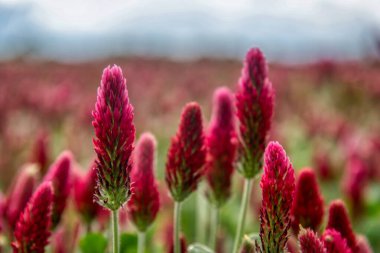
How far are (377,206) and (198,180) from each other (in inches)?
87.1

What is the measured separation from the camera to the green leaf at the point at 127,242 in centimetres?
212

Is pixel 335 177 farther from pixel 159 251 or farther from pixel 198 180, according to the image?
pixel 198 180

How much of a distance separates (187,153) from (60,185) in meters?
0.47

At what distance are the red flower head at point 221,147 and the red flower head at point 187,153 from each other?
162 millimetres

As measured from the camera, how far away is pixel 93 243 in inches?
77.1

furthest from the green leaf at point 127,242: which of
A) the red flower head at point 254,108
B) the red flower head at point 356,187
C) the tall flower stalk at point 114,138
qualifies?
the red flower head at point 356,187

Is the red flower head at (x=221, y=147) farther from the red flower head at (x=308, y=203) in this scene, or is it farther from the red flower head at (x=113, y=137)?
the red flower head at (x=113, y=137)

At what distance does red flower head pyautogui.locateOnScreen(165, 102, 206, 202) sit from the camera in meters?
1.74

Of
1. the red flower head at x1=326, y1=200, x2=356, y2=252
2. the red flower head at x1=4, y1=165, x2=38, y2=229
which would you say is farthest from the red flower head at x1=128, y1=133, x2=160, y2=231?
the red flower head at x1=326, y1=200, x2=356, y2=252

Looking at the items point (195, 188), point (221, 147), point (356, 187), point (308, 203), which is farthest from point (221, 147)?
point (356, 187)

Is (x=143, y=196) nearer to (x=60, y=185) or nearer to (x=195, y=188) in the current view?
(x=195, y=188)

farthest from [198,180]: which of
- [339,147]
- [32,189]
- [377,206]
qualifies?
[339,147]

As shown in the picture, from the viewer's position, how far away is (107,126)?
1.34 metres

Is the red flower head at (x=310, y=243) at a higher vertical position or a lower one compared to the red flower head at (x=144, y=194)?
lower
